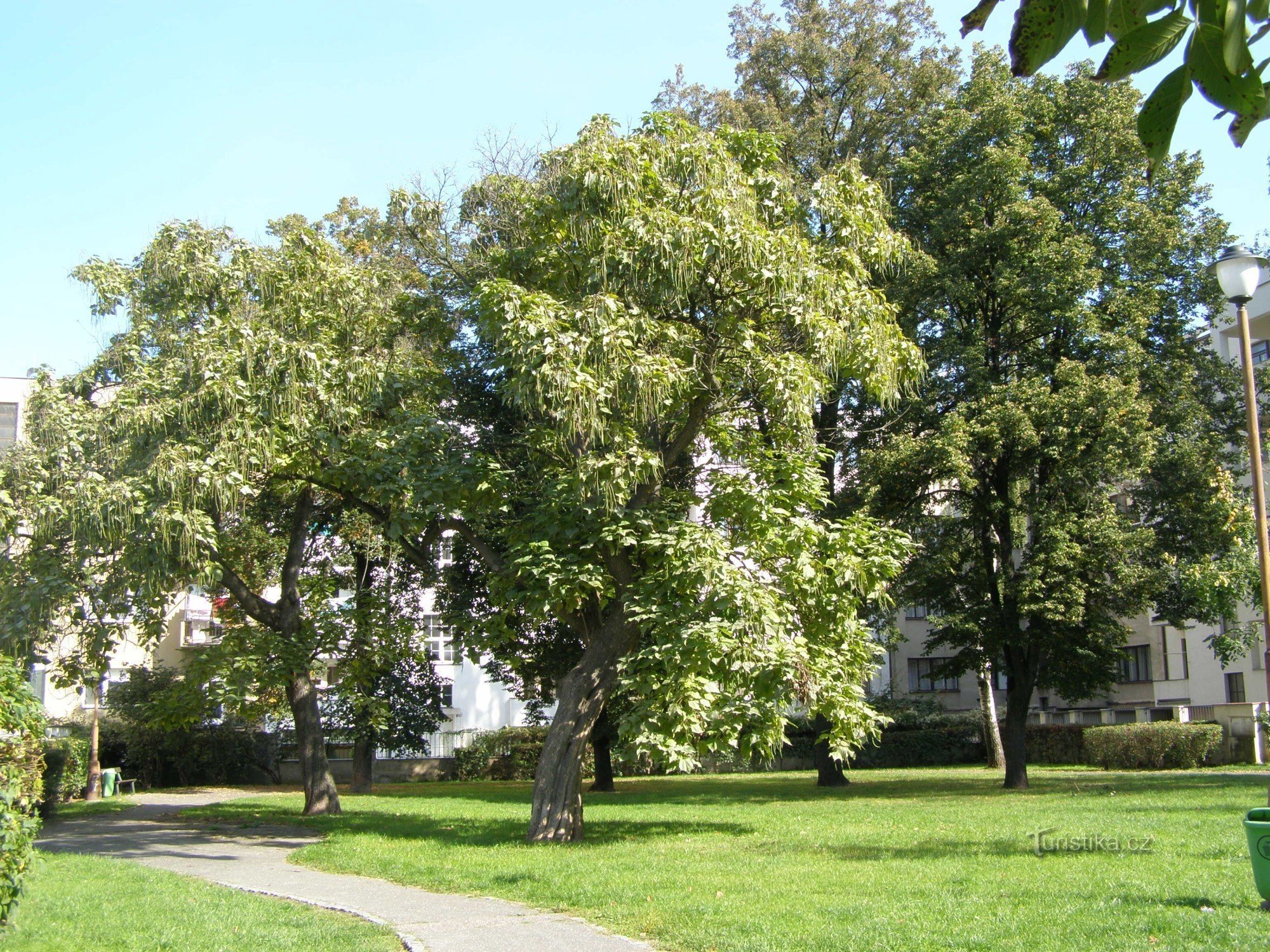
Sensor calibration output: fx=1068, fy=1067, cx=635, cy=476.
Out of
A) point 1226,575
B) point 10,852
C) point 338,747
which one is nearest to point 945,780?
point 1226,575

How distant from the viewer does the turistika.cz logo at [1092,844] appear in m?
11.3

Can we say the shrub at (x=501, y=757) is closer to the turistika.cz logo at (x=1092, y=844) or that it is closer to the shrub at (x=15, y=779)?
the turistika.cz logo at (x=1092, y=844)

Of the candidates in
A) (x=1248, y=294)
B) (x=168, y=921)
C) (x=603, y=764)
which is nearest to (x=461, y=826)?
(x=168, y=921)

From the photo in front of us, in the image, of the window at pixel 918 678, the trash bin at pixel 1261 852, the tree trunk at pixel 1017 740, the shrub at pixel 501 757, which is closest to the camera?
the trash bin at pixel 1261 852

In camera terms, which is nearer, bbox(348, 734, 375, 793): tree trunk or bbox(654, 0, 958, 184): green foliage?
bbox(654, 0, 958, 184): green foliage

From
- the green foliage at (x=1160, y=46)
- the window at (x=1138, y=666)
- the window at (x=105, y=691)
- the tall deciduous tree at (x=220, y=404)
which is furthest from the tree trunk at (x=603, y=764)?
the green foliage at (x=1160, y=46)

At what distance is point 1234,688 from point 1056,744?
21.4 ft

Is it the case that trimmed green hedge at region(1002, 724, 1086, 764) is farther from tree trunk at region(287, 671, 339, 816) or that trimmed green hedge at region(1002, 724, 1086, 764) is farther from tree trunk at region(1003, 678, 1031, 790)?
tree trunk at region(287, 671, 339, 816)

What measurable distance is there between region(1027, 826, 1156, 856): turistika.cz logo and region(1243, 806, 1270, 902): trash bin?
3.45 metres

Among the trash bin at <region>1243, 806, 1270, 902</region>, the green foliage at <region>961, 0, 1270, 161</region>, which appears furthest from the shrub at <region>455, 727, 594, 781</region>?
the green foliage at <region>961, 0, 1270, 161</region>

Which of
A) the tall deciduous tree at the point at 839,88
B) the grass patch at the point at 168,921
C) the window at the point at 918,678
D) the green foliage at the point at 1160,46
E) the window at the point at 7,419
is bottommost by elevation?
the grass patch at the point at 168,921

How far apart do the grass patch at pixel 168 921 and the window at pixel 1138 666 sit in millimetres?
37554

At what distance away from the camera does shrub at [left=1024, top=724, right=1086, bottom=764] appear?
34750mm

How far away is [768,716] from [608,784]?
1623cm
